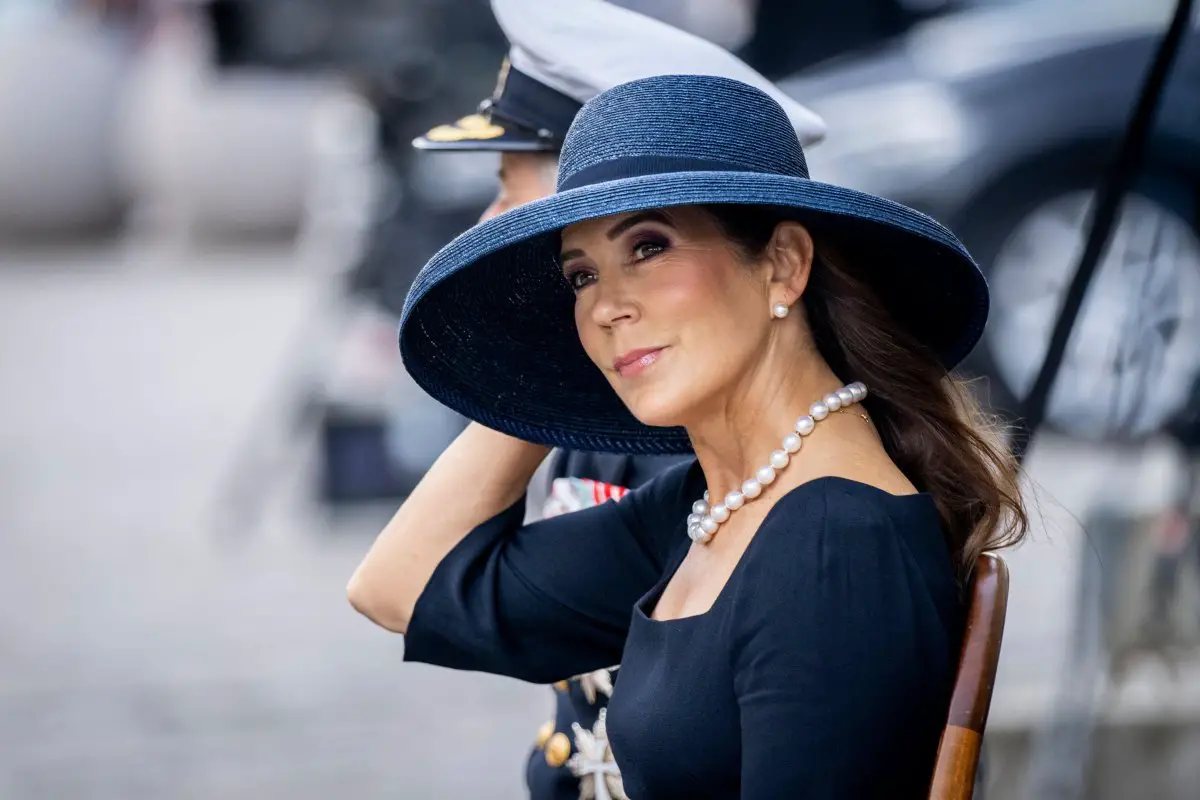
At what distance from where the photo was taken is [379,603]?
7.02 ft

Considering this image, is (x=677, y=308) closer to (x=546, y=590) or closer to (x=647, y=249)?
(x=647, y=249)

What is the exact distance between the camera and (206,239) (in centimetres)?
1493

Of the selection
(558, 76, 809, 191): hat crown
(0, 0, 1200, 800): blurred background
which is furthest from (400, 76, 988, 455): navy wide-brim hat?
(0, 0, 1200, 800): blurred background

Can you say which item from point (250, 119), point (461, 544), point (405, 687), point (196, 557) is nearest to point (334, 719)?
point (405, 687)

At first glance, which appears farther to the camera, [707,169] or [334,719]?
[334,719]

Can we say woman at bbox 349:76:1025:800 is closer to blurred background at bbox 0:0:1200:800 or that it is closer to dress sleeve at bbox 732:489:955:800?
dress sleeve at bbox 732:489:955:800

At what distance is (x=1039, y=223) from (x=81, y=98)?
10524mm

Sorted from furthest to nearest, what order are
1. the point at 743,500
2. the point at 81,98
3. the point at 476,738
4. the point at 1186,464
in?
1. the point at 81,98
2. the point at 476,738
3. the point at 1186,464
4. the point at 743,500

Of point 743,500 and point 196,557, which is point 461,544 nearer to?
point 743,500

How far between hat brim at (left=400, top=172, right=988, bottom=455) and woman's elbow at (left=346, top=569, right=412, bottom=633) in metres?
0.26

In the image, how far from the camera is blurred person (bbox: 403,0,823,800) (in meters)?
2.26

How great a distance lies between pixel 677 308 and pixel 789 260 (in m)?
0.14

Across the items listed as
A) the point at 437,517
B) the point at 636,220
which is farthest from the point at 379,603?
the point at 636,220

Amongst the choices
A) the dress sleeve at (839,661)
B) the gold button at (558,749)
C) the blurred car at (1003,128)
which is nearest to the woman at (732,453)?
the dress sleeve at (839,661)
